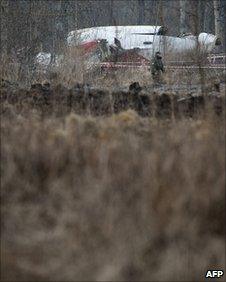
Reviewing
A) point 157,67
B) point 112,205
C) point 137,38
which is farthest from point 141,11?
point 112,205

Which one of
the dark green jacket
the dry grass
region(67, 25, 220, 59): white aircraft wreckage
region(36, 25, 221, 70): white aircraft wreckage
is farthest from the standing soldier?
the dry grass

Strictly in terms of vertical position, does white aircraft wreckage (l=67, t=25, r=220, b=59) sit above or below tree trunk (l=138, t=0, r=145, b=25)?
below

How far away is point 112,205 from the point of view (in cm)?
384

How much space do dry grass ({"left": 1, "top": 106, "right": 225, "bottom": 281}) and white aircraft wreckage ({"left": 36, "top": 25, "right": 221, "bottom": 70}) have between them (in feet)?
19.8

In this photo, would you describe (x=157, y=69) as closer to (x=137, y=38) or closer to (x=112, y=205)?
(x=137, y=38)

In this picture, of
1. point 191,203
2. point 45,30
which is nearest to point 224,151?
point 191,203

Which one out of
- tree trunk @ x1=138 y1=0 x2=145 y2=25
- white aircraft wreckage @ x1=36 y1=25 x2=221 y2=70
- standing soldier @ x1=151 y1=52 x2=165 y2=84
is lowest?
standing soldier @ x1=151 y1=52 x2=165 y2=84

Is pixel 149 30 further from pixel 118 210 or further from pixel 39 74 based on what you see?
pixel 118 210

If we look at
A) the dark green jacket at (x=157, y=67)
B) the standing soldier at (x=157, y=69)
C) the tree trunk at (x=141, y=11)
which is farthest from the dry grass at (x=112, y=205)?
the tree trunk at (x=141, y=11)

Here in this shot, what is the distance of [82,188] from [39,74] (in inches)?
269

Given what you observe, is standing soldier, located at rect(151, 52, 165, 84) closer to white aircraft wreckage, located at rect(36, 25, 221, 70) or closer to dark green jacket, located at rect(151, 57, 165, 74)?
dark green jacket, located at rect(151, 57, 165, 74)

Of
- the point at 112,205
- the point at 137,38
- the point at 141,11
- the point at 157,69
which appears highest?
the point at 141,11

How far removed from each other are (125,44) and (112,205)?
1194 centimetres

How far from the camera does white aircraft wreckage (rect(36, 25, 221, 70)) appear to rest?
461 inches
